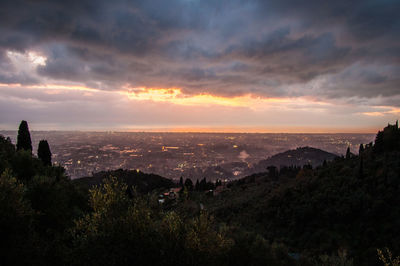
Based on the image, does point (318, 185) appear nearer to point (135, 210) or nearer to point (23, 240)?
point (135, 210)

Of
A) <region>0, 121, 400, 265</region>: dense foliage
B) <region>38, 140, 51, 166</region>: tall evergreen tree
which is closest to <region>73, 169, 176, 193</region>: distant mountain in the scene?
<region>0, 121, 400, 265</region>: dense foliage

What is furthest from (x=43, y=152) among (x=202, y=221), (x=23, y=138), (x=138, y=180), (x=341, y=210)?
(x=138, y=180)

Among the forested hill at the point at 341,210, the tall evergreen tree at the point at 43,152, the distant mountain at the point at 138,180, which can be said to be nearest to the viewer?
the forested hill at the point at 341,210

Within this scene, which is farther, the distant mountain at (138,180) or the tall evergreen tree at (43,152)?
the distant mountain at (138,180)

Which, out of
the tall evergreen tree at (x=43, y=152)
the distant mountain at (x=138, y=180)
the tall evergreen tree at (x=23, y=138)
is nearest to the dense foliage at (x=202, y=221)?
the tall evergreen tree at (x=23, y=138)

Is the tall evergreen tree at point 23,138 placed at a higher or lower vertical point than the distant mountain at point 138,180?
higher

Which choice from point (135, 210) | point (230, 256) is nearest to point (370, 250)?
point (230, 256)

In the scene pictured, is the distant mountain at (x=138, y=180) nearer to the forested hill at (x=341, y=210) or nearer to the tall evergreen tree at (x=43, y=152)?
the tall evergreen tree at (x=43, y=152)

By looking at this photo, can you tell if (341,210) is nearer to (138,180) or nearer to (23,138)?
(23,138)

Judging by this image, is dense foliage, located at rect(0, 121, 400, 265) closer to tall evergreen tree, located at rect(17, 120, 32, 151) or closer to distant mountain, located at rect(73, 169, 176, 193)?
tall evergreen tree, located at rect(17, 120, 32, 151)

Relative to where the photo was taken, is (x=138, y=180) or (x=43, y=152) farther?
(x=138, y=180)

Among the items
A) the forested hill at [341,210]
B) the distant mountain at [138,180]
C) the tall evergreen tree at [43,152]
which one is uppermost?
the tall evergreen tree at [43,152]
